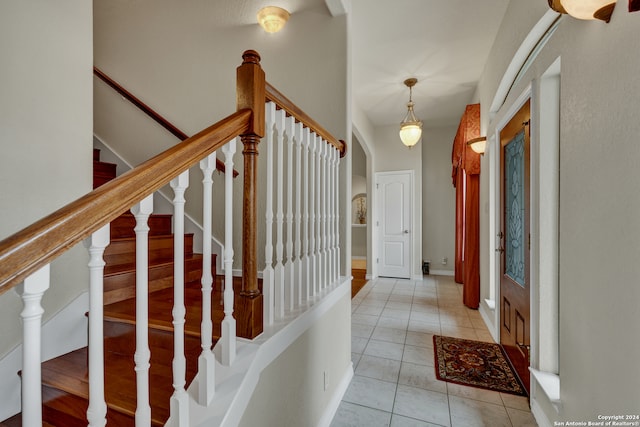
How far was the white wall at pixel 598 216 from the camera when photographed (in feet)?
3.16

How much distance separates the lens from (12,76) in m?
1.29

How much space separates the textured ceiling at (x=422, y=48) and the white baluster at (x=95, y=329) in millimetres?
2757

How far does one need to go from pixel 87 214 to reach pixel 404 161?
5616 millimetres

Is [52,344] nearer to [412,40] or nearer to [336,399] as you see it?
[336,399]

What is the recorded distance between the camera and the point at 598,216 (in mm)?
1138

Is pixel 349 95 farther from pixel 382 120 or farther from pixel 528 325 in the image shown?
pixel 382 120

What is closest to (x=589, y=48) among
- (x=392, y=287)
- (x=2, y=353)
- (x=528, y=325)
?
(x=528, y=325)

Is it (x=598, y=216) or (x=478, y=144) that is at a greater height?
(x=478, y=144)

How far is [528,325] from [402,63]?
2.94 m

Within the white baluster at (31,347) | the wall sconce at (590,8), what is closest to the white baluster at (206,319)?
the white baluster at (31,347)

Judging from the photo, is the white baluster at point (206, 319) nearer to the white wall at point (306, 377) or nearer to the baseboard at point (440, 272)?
the white wall at point (306, 377)

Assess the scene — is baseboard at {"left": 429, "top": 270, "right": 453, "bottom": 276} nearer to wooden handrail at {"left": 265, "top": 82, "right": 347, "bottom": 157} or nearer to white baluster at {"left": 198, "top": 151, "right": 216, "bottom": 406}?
wooden handrail at {"left": 265, "top": 82, "right": 347, "bottom": 157}

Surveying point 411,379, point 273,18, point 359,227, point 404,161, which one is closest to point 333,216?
point 411,379

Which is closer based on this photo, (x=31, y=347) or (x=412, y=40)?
(x=31, y=347)
